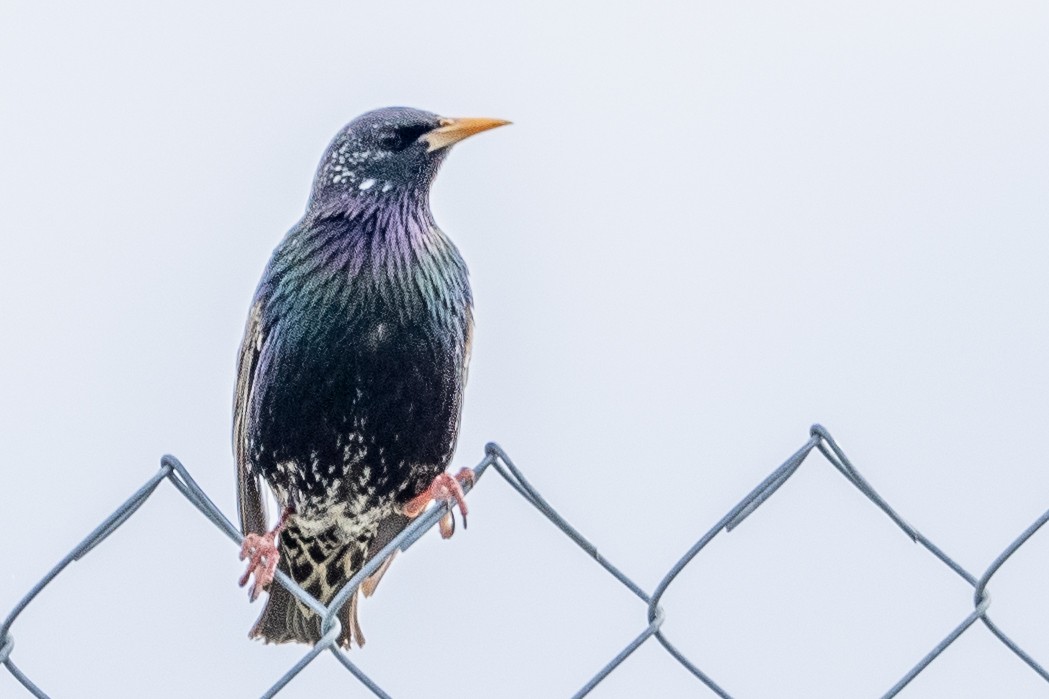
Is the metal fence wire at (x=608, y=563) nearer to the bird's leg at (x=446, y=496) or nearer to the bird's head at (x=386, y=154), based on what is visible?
the bird's leg at (x=446, y=496)

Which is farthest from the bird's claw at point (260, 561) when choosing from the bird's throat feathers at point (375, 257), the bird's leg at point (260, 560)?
the bird's throat feathers at point (375, 257)

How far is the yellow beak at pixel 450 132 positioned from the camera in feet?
13.2

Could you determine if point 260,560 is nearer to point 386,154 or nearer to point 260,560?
point 260,560

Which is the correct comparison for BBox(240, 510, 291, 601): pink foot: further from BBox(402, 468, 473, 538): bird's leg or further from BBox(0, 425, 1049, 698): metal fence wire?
BBox(0, 425, 1049, 698): metal fence wire

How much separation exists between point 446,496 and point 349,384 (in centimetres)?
45

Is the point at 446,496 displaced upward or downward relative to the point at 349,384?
downward

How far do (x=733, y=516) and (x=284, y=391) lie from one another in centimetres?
203

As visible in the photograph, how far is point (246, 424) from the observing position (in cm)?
396

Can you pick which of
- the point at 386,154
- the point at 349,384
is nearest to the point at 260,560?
the point at 349,384

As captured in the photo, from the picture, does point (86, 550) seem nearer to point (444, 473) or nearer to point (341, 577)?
point (444, 473)

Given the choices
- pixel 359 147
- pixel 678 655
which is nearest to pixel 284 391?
pixel 359 147

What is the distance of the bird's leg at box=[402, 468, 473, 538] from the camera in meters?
3.36

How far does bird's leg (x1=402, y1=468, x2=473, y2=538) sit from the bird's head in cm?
75

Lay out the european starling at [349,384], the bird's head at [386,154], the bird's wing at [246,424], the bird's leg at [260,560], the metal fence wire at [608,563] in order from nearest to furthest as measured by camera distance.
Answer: the metal fence wire at [608,563] < the bird's leg at [260,560] < the european starling at [349,384] < the bird's wing at [246,424] < the bird's head at [386,154]
